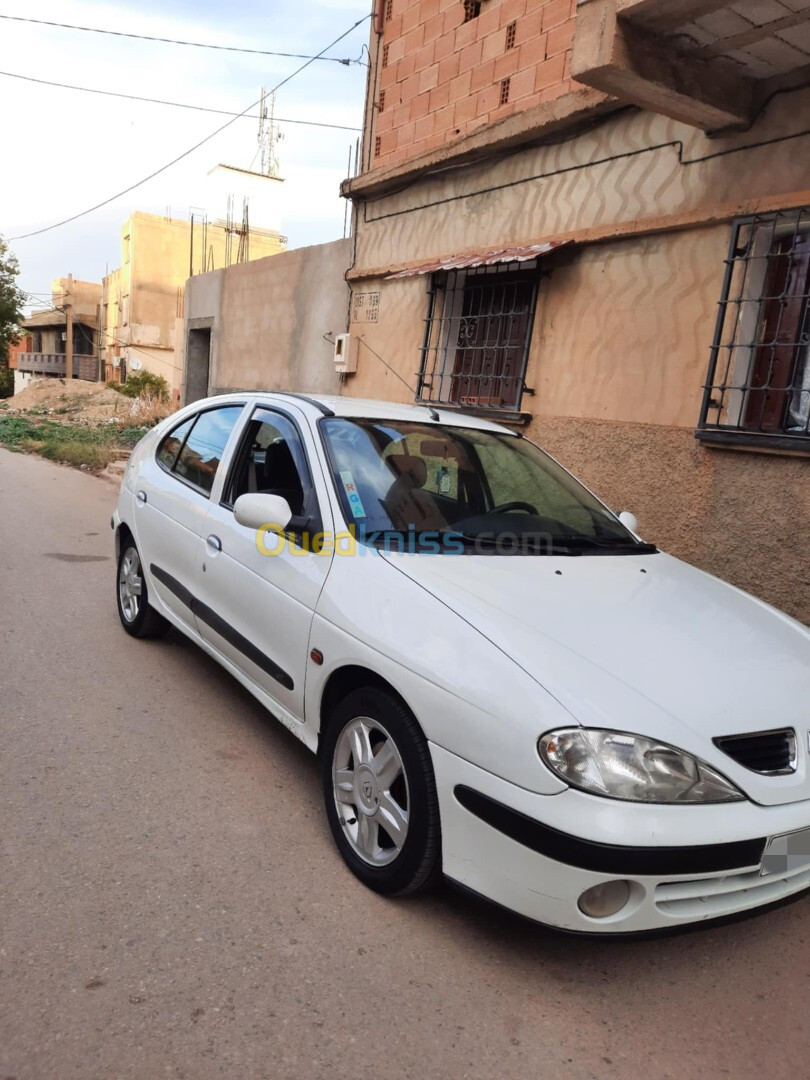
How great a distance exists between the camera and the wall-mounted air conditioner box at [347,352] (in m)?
9.27

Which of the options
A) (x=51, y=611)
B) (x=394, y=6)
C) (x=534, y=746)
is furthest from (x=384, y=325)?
(x=534, y=746)

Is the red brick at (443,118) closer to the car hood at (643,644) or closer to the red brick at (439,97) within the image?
the red brick at (439,97)

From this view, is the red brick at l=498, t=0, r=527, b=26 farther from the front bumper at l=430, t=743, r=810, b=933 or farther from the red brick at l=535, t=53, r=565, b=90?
the front bumper at l=430, t=743, r=810, b=933

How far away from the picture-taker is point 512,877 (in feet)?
7.04

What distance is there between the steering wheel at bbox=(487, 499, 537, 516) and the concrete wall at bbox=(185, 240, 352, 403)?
6588 millimetres

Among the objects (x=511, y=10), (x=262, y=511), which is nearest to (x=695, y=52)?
(x=511, y=10)

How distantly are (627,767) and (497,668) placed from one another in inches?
16.5

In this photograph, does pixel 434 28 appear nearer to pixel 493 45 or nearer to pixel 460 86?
pixel 460 86

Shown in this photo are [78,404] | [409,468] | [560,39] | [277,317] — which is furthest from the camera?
[78,404]

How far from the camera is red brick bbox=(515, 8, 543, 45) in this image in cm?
686

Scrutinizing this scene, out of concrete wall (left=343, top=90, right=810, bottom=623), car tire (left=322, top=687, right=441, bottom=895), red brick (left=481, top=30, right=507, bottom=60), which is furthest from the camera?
red brick (left=481, top=30, right=507, bottom=60)

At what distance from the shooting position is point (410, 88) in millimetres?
8477

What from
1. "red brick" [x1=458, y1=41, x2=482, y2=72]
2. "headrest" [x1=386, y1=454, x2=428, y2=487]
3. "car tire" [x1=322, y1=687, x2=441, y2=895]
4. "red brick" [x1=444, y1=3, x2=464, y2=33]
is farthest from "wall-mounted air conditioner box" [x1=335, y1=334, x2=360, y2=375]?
"car tire" [x1=322, y1=687, x2=441, y2=895]

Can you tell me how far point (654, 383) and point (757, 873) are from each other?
13.9ft
